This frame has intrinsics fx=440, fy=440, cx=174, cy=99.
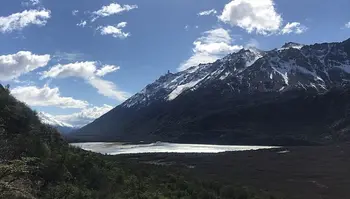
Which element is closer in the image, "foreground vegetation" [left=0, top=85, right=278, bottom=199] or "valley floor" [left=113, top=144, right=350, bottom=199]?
"foreground vegetation" [left=0, top=85, right=278, bottom=199]

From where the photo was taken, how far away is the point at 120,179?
3353cm

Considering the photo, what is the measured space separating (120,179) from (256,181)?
39003 mm

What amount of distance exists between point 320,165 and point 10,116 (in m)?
71.0

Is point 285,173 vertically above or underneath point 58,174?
underneath

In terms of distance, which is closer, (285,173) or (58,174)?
(58,174)

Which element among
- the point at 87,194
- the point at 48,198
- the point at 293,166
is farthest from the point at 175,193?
the point at 293,166

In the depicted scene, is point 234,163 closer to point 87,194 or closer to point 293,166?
point 293,166

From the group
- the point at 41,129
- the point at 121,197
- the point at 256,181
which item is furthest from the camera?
the point at 256,181

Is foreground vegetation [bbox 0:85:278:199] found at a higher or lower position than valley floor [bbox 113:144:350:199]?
higher

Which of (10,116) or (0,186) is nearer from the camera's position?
(0,186)

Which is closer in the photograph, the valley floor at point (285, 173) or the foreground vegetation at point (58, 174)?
the foreground vegetation at point (58, 174)

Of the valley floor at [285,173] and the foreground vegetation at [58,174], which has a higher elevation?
the foreground vegetation at [58,174]

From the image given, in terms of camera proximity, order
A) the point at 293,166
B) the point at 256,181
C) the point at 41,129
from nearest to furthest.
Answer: the point at 41,129 → the point at 256,181 → the point at 293,166

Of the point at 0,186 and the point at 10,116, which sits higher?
the point at 10,116
